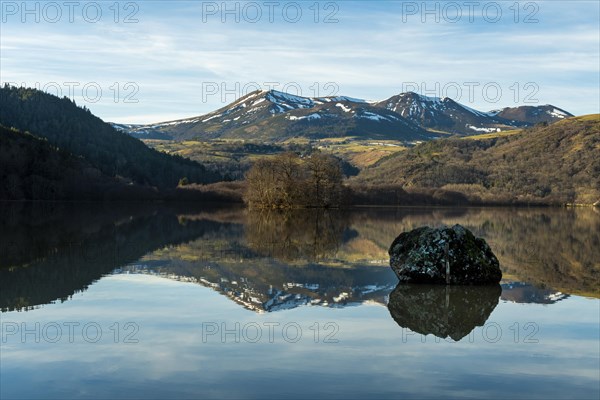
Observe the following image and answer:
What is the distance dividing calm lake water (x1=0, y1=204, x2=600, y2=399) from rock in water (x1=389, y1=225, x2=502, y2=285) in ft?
2.29

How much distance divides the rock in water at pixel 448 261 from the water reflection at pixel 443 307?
460 millimetres

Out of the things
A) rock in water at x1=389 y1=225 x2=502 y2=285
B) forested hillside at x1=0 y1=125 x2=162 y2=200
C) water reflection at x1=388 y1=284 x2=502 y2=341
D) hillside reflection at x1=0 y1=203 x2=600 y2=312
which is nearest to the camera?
water reflection at x1=388 y1=284 x2=502 y2=341

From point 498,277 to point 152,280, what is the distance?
11318 millimetres

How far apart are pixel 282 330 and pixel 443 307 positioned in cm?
485

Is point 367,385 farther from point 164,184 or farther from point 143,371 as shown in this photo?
point 164,184

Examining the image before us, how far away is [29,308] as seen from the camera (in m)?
15.3

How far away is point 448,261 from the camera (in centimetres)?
2019

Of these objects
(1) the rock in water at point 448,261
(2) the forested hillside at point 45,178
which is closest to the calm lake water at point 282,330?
(1) the rock in water at point 448,261

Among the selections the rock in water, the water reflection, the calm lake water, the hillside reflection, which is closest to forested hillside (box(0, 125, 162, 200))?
the hillside reflection

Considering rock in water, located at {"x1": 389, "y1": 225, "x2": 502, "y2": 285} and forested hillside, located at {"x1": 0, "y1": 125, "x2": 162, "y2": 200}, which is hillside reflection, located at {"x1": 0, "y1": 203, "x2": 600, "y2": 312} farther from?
forested hillside, located at {"x1": 0, "y1": 125, "x2": 162, "y2": 200}

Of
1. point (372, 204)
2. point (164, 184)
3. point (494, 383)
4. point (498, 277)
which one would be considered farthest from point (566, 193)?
point (494, 383)

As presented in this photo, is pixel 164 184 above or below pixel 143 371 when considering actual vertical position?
above

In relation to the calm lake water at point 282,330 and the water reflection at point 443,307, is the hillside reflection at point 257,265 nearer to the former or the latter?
the calm lake water at point 282,330

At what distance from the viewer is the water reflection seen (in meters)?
14.0
